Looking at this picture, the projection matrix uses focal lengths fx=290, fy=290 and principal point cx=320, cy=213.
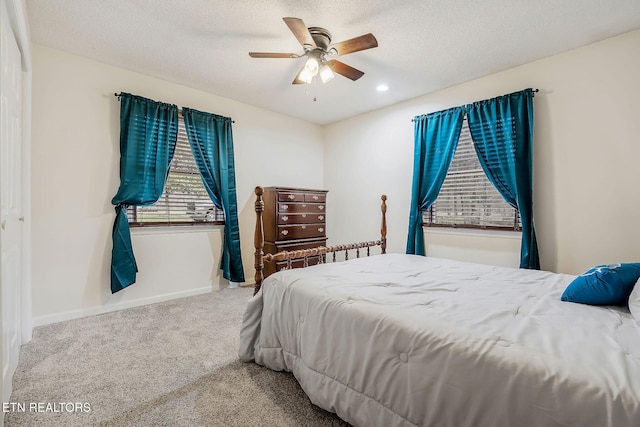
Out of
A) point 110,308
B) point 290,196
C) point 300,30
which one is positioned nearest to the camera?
point 300,30

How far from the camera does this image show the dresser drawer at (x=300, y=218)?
12.9 feet

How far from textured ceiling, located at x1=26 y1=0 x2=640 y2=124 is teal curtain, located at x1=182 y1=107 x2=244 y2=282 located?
1.71ft

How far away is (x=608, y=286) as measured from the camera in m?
1.43

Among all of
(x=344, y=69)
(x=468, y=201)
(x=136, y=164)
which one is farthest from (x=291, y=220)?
(x=468, y=201)

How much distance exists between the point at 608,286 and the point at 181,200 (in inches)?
150

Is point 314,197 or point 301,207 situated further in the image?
point 314,197

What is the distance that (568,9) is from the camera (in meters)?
2.12

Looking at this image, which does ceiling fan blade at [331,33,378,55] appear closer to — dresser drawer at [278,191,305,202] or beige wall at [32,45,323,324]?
dresser drawer at [278,191,305,202]

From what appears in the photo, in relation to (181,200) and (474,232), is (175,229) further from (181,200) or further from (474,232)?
(474,232)

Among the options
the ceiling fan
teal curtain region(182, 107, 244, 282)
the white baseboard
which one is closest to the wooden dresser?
teal curtain region(182, 107, 244, 282)

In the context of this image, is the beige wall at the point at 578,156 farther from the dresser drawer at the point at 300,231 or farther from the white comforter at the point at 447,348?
the dresser drawer at the point at 300,231

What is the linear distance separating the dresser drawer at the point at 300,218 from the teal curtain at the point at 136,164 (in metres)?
1.48

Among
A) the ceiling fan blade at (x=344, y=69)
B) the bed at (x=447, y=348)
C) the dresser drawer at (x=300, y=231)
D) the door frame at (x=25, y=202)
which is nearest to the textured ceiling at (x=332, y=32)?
the ceiling fan blade at (x=344, y=69)

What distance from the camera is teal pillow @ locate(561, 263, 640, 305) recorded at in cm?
142
